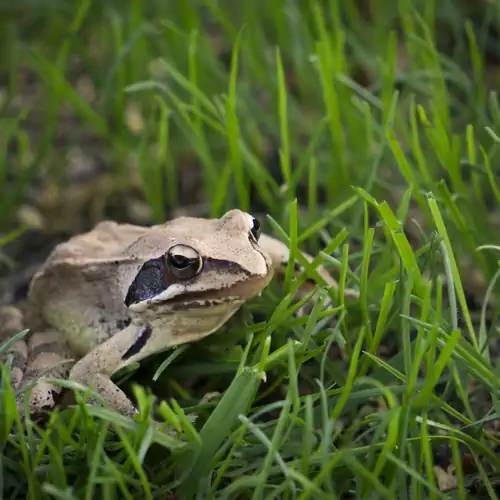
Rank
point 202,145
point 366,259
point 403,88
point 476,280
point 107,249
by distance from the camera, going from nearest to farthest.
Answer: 1. point 366,259
2. point 107,249
3. point 476,280
4. point 202,145
5. point 403,88

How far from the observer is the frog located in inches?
98.6

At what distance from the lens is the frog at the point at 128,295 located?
2504 millimetres

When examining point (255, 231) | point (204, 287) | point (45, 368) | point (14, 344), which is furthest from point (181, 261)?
point (14, 344)

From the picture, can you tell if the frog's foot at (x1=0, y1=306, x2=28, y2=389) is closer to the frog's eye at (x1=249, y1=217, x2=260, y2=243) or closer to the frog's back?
the frog's back

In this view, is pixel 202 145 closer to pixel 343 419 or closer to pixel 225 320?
pixel 225 320

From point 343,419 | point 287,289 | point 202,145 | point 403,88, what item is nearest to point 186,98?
point 202,145

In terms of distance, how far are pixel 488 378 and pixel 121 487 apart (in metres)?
1.12

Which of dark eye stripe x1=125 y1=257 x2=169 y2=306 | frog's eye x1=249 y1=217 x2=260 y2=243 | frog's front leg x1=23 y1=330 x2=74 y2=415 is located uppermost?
frog's eye x1=249 y1=217 x2=260 y2=243

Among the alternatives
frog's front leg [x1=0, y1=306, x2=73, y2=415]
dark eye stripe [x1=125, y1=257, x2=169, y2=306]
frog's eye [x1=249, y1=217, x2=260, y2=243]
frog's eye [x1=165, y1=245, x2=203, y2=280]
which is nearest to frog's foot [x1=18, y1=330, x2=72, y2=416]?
frog's front leg [x1=0, y1=306, x2=73, y2=415]

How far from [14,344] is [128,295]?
0.46 m

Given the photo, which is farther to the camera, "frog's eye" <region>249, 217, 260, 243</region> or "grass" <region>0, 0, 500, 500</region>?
"frog's eye" <region>249, 217, 260, 243</region>

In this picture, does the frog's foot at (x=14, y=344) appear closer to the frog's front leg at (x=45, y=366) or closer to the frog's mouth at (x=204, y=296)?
the frog's front leg at (x=45, y=366)

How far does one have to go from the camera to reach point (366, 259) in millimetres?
2453

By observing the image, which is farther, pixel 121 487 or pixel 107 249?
pixel 107 249
